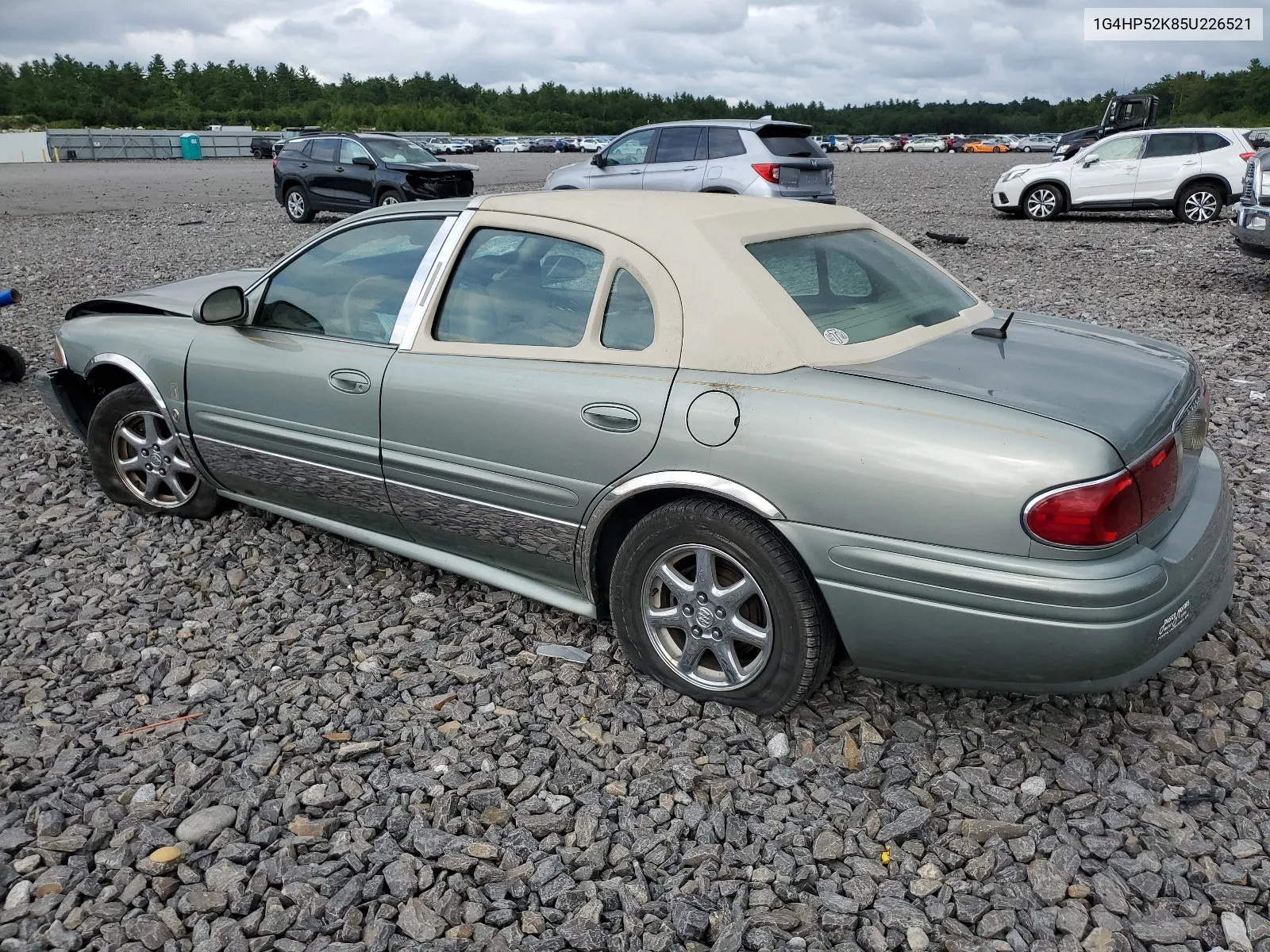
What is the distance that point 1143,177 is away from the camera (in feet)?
51.8

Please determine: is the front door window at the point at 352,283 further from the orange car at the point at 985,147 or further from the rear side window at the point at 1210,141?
the orange car at the point at 985,147

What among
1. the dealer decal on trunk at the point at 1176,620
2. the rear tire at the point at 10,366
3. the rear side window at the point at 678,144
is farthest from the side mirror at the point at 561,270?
the rear side window at the point at 678,144

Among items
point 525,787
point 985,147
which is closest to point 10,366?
point 525,787

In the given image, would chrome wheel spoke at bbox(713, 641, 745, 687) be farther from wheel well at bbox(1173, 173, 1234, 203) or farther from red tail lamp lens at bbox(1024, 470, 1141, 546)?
wheel well at bbox(1173, 173, 1234, 203)

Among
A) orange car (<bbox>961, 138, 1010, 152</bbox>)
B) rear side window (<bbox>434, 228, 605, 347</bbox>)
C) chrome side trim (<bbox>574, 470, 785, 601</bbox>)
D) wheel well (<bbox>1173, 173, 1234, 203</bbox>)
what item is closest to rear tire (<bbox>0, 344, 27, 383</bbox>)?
rear side window (<bbox>434, 228, 605, 347</bbox>)

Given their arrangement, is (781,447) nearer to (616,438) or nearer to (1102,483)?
(616,438)

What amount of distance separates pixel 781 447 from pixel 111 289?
10.3m

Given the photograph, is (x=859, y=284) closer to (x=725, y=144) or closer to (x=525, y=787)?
(x=525, y=787)

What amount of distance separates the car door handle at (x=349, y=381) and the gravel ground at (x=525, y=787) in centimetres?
85

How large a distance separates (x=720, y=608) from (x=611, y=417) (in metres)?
0.64

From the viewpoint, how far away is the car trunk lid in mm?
2535

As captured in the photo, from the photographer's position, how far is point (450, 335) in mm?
3383

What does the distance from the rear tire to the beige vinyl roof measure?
17.0ft

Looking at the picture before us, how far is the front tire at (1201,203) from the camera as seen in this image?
15.4m
